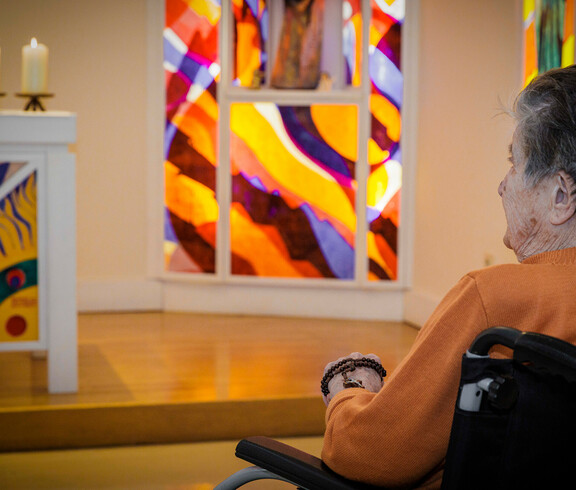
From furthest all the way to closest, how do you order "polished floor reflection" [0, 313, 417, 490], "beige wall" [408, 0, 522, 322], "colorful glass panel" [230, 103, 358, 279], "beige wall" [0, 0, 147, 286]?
1. "beige wall" [0, 0, 147, 286]
2. "colorful glass panel" [230, 103, 358, 279]
3. "beige wall" [408, 0, 522, 322]
4. "polished floor reflection" [0, 313, 417, 490]

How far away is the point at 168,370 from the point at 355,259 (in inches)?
58.5

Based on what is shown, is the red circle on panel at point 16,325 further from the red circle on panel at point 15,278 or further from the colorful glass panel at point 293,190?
the colorful glass panel at point 293,190

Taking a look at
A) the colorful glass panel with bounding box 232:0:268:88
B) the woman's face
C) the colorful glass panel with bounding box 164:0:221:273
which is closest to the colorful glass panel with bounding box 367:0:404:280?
the colorful glass panel with bounding box 232:0:268:88

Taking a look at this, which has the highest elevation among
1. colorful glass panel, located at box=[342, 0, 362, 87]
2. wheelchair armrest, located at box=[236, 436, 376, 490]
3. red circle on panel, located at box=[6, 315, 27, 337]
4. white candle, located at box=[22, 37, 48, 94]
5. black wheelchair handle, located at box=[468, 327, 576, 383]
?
colorful glass panel, located at box=[342, 0, 362, 87]

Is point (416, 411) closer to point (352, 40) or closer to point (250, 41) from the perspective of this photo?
point (352, 40)

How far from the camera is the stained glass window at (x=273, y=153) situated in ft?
14.5

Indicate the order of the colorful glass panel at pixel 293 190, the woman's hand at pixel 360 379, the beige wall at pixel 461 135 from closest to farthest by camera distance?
the woman's hand at pixel 360 379 → the beige wall at pixel 461 135 → the colorful glass panel at pixel 293 190

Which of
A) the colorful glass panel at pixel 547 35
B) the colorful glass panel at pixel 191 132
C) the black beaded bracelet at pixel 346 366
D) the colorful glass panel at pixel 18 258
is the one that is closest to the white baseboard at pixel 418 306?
the colorful glass panel at pixel 191 132

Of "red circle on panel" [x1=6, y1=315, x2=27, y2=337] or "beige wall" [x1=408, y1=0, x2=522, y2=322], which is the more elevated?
"beige wall" [x1=408, y1=0, x2=522, y2=322]

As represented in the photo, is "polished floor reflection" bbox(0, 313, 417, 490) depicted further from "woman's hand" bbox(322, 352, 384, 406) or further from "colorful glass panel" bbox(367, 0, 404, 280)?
"woman's hand" bbox(322, 352, 384, 406)

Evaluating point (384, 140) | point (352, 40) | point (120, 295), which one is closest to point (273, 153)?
point (384, 140)

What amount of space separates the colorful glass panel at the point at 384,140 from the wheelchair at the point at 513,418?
3516 millimetres

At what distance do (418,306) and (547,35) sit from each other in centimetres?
172

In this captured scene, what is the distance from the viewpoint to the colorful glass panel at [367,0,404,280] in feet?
14.3
